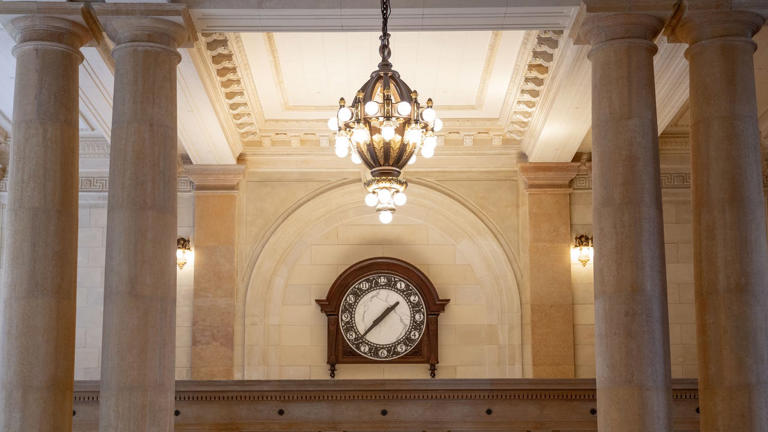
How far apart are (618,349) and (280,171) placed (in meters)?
8.66

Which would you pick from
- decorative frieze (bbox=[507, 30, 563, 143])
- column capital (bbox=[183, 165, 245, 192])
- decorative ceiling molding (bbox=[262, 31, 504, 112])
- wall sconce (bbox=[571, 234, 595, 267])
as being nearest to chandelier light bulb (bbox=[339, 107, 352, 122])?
decorative ceiling molding (bbox=[262, 31, 504, 112])

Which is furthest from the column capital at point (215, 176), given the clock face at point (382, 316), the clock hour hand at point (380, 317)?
the clock hour hand at point (380, 317)

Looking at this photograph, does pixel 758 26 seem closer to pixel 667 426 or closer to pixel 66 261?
pixel 667 426

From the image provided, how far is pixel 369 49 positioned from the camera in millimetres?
13523

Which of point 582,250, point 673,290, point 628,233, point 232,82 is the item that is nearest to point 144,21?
point 232,82

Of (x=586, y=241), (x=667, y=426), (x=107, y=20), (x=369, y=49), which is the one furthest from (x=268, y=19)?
(x=586, y=241)

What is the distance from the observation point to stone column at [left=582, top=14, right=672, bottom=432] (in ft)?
31.3

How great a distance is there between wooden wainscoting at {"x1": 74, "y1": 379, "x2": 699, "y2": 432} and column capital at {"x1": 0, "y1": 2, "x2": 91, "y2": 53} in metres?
3.70

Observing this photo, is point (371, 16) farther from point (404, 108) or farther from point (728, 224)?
point (728, 224)

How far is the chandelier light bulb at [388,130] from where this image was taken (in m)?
10.0

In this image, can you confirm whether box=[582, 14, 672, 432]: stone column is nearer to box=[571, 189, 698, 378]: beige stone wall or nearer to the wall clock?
box=[571, 189, 698, 378]: beige stone wall

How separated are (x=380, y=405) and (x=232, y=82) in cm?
507

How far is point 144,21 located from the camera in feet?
33.2

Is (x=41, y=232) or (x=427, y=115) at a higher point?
(x=427, y=115)
